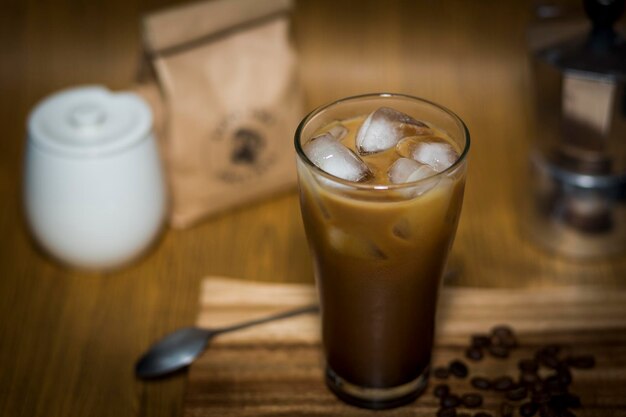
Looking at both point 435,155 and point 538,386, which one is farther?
point 538,386

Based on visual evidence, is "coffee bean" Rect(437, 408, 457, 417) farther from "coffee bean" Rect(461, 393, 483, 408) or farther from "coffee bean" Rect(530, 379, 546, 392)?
"coffee bean" Rect(530, 379, 546, 392)

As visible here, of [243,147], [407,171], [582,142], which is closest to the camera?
[407,171]

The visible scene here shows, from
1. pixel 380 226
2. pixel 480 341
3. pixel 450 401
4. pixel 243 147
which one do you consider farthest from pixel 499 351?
pixel 243 147

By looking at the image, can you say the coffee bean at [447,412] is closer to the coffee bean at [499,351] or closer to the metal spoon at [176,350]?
the coffee bean at [499,351]

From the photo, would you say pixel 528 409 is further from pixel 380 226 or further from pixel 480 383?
pixel 380 226

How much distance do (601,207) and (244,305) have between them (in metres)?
0.74

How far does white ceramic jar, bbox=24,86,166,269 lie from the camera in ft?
5.39

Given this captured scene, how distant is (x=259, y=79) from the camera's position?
1884 mm

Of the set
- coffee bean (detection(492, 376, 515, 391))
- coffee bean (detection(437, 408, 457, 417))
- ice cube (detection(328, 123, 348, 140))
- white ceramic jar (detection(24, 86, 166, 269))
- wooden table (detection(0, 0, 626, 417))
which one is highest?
ice cube (detection(328, 123, 348, 140))

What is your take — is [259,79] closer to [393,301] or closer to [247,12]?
[247,12]

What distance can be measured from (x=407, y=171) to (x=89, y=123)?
A: 28.3 inches

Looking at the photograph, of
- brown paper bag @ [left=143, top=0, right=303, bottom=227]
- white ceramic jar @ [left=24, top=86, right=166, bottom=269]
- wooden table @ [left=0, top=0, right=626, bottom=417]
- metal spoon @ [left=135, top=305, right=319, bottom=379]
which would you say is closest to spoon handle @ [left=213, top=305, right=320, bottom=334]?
metal spoon @ [left=135, top=305, right=319, bottom=379]

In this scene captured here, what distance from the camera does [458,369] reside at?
1435 millimetres

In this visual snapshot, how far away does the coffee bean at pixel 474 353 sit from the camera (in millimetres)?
1460
